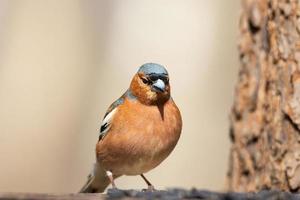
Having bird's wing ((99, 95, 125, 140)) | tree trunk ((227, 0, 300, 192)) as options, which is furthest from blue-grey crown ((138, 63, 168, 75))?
tree trunk ((227, 0, 300, 192))

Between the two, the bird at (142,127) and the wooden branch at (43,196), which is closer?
the wooden branch at (43,196)

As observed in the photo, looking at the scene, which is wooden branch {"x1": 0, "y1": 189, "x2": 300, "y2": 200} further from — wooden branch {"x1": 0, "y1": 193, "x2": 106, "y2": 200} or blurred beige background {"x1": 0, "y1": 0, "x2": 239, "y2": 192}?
blurred beige background {"x1": 0, "y1": 0, "x2": 239, "y2": 192}

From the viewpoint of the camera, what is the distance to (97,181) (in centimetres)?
686

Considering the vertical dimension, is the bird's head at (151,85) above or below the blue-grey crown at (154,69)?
below

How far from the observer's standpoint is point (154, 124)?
5.99 meters

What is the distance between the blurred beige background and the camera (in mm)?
12070

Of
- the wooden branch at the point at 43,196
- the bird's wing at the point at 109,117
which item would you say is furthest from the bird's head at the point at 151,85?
the wooden branch at the point at 43,196

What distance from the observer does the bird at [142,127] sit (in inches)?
235

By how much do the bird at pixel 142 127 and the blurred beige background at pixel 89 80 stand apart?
18.8 ft

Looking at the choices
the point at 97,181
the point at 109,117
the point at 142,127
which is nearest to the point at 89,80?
the point at 97,181

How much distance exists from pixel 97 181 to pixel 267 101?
5.46ft

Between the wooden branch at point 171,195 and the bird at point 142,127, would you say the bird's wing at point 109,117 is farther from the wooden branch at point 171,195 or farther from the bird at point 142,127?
the wooden branch at point 171,195

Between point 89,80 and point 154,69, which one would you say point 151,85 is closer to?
point 154,69

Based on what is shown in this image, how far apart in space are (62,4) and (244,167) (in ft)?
21.7
